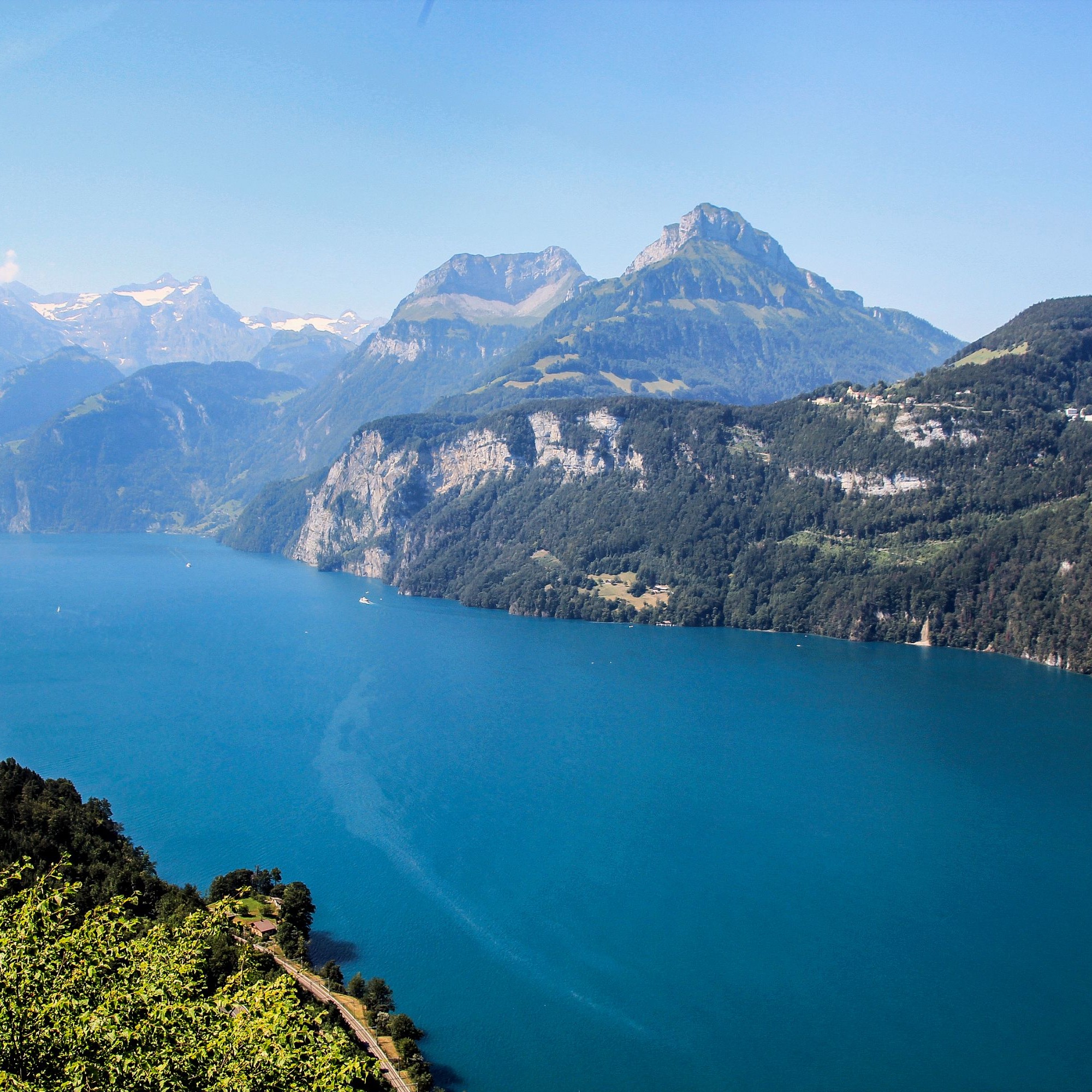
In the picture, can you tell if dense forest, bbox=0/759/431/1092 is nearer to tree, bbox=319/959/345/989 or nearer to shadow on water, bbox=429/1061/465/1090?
shadow on water, bbox=429/1061/465/1090

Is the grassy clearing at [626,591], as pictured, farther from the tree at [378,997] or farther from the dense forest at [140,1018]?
the dense forest at [140,1018]

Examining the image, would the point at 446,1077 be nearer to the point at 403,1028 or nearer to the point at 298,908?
the point at 403,1028

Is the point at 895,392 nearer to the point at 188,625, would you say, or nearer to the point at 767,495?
the point at 767,495

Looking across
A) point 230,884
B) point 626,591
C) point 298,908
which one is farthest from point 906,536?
point 230,884

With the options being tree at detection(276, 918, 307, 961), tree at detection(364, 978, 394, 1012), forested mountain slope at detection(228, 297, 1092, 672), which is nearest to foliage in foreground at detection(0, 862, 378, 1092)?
tree at detection(364, 978, 394, 1012)

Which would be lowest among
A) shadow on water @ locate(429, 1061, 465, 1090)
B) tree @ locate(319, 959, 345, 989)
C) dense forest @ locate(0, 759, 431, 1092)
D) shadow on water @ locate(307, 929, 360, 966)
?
shadow on water @ locate(307, 929, 360, 966)

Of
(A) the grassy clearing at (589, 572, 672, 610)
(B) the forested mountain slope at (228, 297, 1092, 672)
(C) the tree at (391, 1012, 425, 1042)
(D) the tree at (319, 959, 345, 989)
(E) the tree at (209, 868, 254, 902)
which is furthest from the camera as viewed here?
(A) the grassy clearing at (589, 572, 672, 610)
